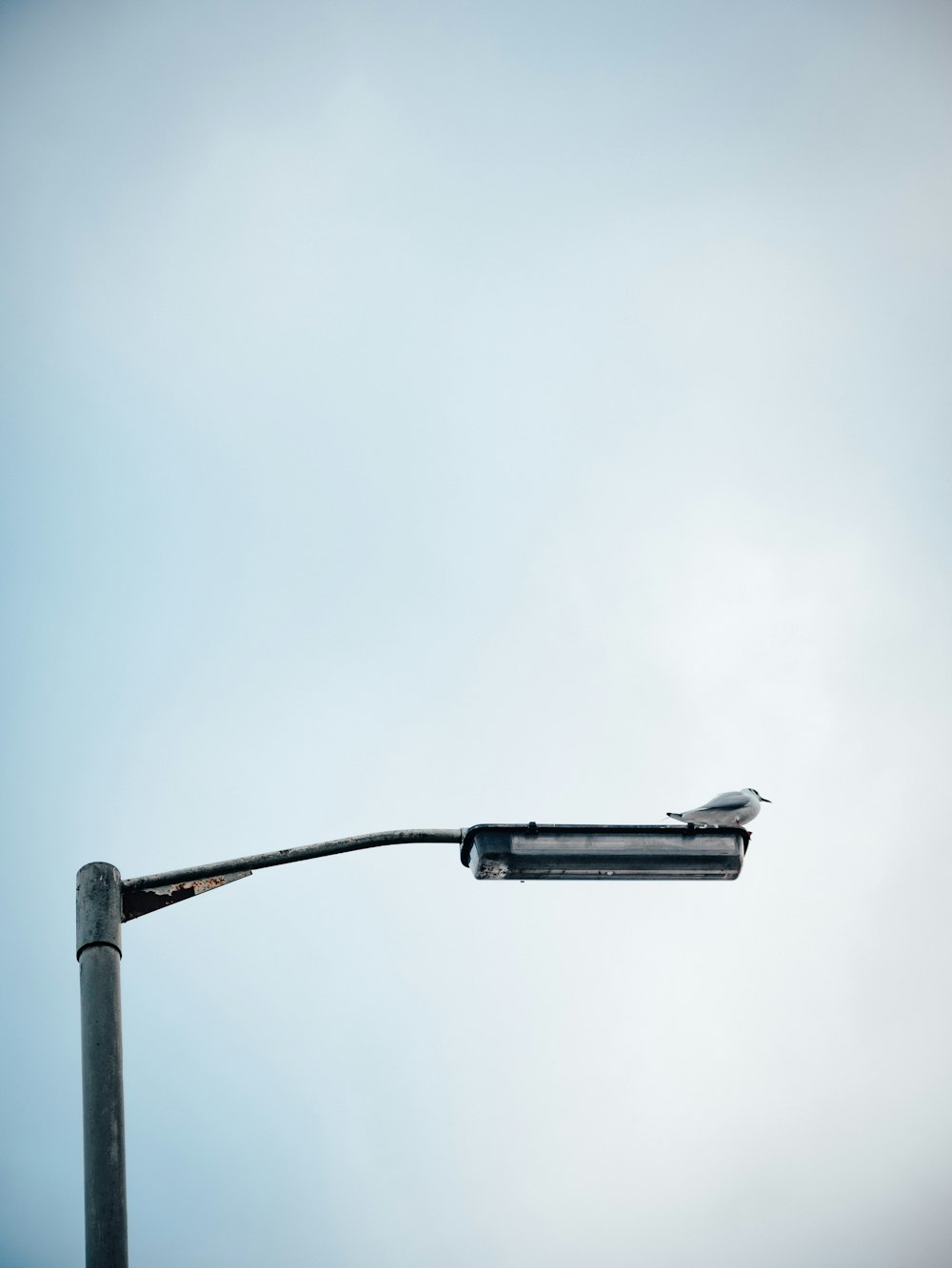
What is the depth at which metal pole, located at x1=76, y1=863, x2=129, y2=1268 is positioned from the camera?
521 cm

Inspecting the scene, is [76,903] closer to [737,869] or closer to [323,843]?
[323,843]

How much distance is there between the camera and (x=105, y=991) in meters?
5.69

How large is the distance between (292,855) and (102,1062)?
1228mm

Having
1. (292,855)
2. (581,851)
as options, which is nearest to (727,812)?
(581,851)

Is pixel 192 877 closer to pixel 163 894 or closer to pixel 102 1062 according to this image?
pixel 163 894

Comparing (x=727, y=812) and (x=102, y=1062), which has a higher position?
(x=727, y=812)

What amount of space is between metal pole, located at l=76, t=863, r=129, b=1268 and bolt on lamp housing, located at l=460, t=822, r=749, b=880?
1632mm

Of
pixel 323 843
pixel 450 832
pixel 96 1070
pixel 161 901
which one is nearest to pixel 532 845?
pixel 450 832

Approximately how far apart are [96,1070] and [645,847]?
2559 millimetres

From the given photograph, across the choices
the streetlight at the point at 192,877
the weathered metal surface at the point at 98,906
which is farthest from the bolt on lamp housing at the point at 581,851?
the weathered metal surface at the point at 98,906

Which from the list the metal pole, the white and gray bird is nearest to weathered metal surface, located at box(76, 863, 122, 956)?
the metal pole

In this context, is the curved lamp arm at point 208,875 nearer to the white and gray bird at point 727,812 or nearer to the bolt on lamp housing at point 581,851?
the bolt on lamp housing at point 581,851

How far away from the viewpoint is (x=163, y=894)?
612 cm

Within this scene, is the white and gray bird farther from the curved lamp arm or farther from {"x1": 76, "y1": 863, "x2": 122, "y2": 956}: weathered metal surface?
{"x1": 76, "y1": 863, "x2": 122, "y2": 956}: weathered metal surface
